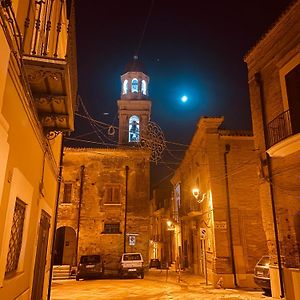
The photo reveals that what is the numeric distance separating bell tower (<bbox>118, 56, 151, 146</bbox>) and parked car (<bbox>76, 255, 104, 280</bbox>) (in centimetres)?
1190

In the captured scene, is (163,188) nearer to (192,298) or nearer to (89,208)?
(89,208)

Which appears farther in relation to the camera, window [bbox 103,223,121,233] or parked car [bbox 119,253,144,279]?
window [bbox 103,223,121,233]

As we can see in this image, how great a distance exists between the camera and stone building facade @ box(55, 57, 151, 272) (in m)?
24.5

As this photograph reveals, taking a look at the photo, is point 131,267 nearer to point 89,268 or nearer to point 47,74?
point 89,268

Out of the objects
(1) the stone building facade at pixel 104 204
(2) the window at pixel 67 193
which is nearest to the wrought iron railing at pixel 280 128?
(1) the stone building facade at pixel 104 204

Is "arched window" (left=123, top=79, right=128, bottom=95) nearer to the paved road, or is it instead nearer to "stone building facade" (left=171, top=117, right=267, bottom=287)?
"stone building facade" (left=171, top=117, right=267, bottom=287)

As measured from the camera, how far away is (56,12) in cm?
761

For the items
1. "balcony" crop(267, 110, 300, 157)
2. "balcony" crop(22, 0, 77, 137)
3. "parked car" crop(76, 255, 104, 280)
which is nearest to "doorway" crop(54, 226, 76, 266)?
"parked car" crop(76, 255, 104, 280)

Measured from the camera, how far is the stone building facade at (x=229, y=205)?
54.5 feet

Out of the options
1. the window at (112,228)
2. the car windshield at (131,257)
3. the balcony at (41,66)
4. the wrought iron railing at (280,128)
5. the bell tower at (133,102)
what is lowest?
the car windshield at (131,257)

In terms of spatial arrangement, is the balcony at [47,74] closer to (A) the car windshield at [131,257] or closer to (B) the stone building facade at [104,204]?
(A) the car windshield at [131,257]

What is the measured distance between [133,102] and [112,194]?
1130 centimetres

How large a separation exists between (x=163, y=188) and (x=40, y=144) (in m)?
42.2

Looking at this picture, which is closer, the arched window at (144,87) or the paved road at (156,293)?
the paved road at (156,293)
